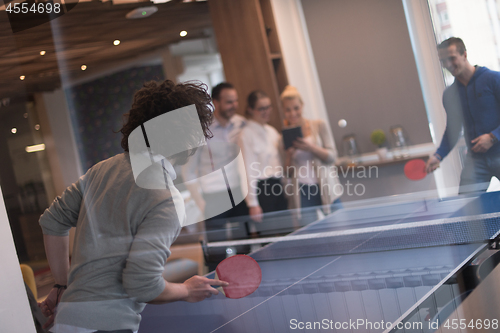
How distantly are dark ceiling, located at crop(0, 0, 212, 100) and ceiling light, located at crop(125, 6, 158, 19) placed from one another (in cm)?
1

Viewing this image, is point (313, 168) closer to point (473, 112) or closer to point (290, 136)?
point (290, 136)

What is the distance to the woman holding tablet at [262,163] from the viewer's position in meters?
1.51

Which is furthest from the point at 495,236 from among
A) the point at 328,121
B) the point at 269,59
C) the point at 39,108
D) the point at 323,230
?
the point at 269,59

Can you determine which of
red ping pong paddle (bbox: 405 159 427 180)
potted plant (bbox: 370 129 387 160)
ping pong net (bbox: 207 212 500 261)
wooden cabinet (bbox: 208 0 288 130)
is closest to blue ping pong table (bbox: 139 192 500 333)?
ping pong net (bbox: 207 212 500 261)

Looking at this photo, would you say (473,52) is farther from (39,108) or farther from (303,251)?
(39,108)

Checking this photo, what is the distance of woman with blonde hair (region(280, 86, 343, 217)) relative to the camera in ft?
5.24

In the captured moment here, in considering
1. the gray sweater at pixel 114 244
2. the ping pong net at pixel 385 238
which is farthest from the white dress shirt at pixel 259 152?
the gray sweater at pixel 114 244

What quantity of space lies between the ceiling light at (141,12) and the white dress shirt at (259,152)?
0.48m

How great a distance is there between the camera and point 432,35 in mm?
1126

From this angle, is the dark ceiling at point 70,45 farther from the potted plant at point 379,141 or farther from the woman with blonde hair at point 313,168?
the potted plant at point 379,141

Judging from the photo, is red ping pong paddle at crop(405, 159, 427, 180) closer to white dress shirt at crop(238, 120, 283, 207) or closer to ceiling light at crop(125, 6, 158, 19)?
white dress shirt at crop(238, 120, 283, 207)

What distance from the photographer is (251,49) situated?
1.96m

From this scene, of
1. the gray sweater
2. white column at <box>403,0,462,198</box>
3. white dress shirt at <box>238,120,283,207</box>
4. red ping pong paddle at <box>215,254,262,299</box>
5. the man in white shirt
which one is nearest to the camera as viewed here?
the gray sweater

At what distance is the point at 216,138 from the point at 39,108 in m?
0.45
